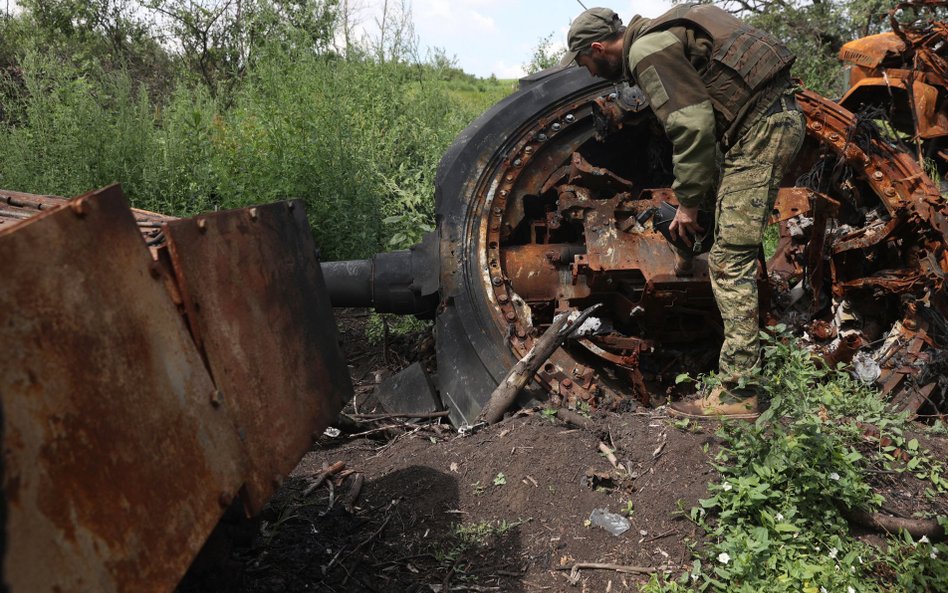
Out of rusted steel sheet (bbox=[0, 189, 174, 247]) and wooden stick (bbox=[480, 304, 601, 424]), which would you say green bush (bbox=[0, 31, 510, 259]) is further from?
rusted steel sheet (bbox=[0, 189, 174, 247])

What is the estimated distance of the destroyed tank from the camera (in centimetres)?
441

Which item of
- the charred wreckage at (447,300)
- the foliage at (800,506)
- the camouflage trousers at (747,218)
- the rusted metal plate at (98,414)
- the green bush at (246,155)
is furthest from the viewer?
the green bush at (246,155)

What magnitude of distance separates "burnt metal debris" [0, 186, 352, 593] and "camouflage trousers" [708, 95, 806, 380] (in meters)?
2.36

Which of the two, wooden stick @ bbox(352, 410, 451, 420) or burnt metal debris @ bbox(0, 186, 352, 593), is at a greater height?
burnt metal debris @ bbox(0, 186, 352, 593)

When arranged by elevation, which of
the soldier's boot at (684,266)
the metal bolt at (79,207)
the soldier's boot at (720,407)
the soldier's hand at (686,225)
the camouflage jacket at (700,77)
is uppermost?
the camouflage jacket at (700,77)

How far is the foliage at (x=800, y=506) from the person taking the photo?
2.69m

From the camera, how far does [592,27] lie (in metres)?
3.94

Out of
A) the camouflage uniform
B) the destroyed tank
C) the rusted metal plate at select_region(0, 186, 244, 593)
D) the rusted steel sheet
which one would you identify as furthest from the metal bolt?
the destroyed tank

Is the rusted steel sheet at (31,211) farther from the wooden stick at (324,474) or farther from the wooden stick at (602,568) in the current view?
the wooden stick at (602,568)

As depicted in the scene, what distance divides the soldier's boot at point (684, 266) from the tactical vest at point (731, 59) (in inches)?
33.8

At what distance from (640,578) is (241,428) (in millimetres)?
1597

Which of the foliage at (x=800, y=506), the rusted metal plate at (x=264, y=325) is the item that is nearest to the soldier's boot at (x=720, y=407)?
the foliage at (x=800, y=506)

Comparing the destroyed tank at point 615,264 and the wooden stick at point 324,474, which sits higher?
the destroyed tank at point 615,264

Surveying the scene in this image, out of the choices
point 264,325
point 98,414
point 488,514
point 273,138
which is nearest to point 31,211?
point 264,325
